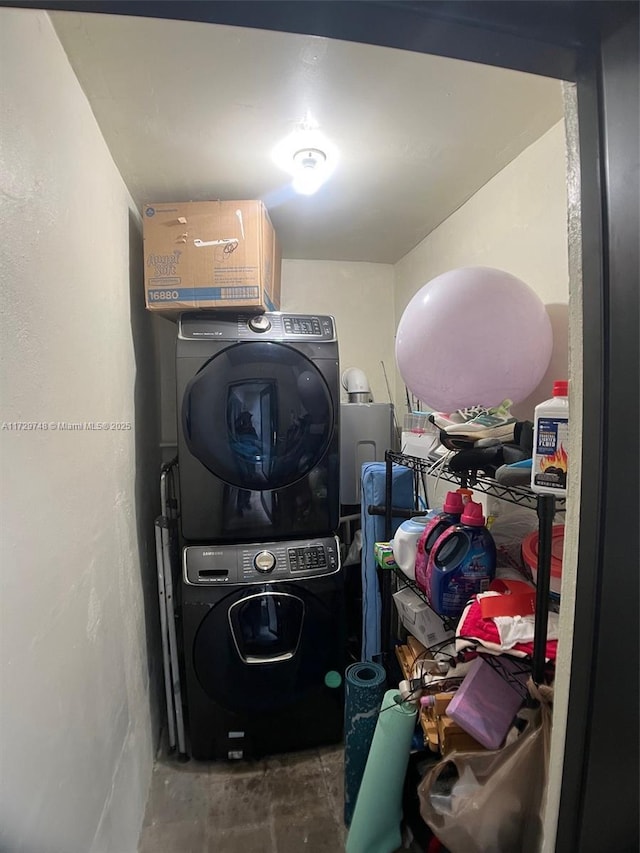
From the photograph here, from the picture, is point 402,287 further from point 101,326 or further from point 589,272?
point 589,272

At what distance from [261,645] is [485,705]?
94 cm

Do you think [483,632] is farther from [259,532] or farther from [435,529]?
[259,532]

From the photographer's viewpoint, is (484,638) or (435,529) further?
(435,529)

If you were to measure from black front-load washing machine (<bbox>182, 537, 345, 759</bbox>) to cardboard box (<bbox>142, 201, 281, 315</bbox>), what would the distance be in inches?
37.8

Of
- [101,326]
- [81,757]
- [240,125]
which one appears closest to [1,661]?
[81,757]

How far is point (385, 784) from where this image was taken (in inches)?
47.3

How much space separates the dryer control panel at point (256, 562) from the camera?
1.61 meters

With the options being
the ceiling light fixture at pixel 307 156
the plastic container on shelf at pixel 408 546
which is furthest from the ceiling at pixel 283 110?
the plastic container on shelf at pixel 408 546

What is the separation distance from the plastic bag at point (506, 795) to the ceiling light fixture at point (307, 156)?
5.14ft

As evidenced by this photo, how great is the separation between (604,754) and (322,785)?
4.58 ft

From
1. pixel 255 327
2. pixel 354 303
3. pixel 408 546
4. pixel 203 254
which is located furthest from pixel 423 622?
pixel 354 303

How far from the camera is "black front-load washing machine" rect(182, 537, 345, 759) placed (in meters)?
1.61

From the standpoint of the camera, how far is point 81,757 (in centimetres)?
97

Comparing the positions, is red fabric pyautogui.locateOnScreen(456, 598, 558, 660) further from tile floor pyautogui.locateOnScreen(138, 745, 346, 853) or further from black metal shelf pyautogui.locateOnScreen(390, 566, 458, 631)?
tile floor pyautogui.locateOnScreen(138, 745, 346, 853)
